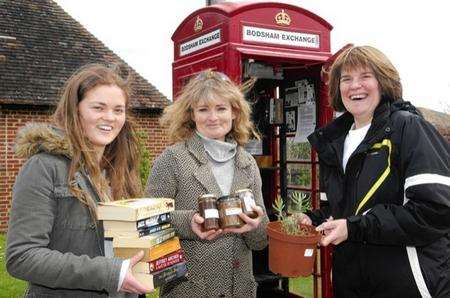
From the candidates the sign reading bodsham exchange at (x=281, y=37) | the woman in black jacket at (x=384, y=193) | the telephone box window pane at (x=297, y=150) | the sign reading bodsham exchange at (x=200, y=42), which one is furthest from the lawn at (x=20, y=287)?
the woman in black jacket at (x=384, y=193)

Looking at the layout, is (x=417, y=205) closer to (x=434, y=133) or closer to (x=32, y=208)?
(x=434, y=133)

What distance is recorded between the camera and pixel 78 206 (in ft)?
6.33

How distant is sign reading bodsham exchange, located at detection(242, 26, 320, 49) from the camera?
379 centimetres

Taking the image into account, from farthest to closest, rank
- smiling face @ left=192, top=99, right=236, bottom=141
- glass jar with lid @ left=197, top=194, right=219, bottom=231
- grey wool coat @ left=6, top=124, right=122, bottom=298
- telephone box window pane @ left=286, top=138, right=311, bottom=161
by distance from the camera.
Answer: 1. telephone box window pane @ left=286, top=138, right=311, bottom=161
2. smiling face @ left=192, top=99, right=236, bottom=141
3. glass jar with lid @ left=197, top=194, right=219, bottom=231
4. grey wool coat @ left=6, top=124, right=122, bottom=298

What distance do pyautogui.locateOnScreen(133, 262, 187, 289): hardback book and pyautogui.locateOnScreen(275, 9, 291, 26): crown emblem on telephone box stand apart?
2479 mm

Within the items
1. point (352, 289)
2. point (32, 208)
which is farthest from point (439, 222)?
point (32, 208)

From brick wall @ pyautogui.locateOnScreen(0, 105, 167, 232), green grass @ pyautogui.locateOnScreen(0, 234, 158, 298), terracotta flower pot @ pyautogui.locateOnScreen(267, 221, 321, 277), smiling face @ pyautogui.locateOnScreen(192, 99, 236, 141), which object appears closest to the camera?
terracotta flower pot @ pyautogui.locateOnScreen(267, 221, 321, 277)

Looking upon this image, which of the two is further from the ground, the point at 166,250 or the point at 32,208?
the point at 32,208

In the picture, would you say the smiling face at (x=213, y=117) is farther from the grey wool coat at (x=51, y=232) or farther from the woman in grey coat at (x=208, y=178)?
the grey wool coat at (x=51, y=232)

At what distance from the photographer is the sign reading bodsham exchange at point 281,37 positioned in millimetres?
3793

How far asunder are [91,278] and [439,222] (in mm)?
1495

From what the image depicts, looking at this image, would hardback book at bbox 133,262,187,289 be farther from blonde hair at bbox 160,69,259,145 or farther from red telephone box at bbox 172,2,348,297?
red telephone box at bbox 172,2,348,297

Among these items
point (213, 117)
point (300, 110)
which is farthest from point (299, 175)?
point (213, 117)

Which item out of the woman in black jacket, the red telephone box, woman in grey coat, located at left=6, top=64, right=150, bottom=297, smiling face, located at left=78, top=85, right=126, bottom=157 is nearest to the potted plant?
the woman in black jacket
